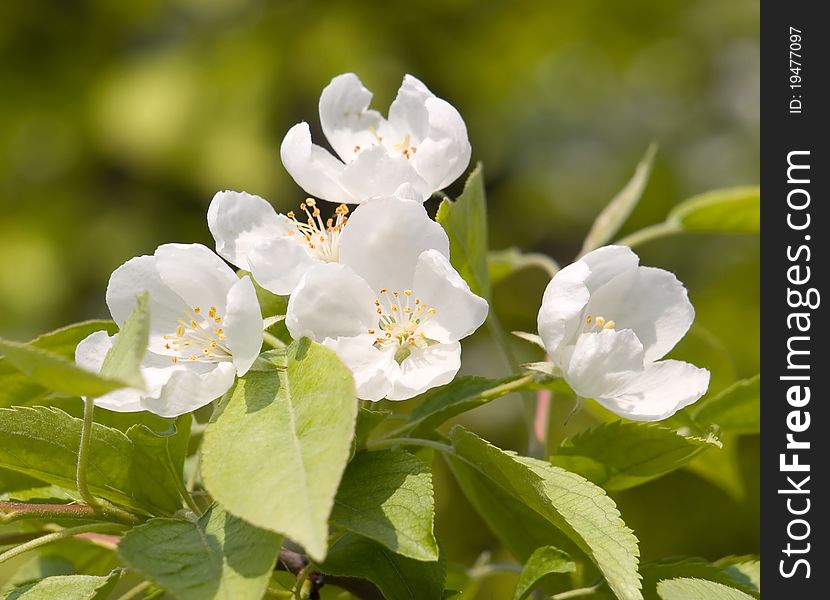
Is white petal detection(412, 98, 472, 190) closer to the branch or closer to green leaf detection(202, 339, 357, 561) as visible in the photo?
green leaf detection(202, 339, 357, 561)

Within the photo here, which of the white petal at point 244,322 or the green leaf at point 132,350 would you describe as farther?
the white petal at point 244,322

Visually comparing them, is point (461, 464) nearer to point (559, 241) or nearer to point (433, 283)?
point (433, 283)

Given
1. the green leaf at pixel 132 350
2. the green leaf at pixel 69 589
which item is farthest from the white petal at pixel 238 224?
the green leaf at pixel 69 589

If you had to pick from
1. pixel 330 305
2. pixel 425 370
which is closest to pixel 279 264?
pixel 330 305

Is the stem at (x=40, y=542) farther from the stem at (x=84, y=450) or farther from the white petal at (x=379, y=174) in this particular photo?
the white petal at (x=379, y=174)

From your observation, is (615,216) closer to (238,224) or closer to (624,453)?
(624,453)
